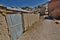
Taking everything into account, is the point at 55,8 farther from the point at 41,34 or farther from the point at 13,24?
the point at 13,24

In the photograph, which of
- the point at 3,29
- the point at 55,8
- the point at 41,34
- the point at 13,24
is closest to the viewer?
the point at 3,29

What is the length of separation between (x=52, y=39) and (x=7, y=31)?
4.74ft

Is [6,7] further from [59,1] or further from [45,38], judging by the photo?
[59,1]

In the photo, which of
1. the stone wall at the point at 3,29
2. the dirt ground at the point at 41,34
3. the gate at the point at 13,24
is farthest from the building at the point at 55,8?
the stone wall at the point at 3,29

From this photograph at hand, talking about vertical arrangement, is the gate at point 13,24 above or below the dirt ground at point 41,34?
above

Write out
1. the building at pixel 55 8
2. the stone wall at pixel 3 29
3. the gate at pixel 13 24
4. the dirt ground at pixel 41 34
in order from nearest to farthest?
the stone wall at pixel 3 29, the gate at pixel 13 24, the dirt ground at pixel 41 34, the building at pixel 55 8

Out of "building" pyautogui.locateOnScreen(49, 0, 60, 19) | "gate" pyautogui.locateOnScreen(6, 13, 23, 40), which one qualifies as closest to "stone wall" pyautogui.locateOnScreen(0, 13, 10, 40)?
"gate" pyautogui.locateOnScreen(6, 13, 23, 40)

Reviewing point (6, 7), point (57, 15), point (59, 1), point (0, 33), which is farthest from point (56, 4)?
point (0, 33)

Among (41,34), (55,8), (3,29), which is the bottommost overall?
(41,34)

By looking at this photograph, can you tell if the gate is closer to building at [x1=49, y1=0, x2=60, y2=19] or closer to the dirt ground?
the dirt ground

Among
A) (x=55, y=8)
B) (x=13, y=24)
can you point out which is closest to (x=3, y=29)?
(x=13, y=24)

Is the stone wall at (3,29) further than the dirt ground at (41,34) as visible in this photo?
No

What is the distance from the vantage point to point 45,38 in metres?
3.27

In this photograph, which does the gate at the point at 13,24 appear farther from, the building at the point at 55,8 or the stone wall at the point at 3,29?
the building at the point at 55,8
